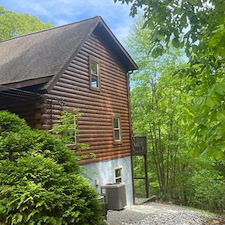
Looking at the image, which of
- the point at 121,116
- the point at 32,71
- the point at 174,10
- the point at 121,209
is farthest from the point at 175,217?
the point at 174,10

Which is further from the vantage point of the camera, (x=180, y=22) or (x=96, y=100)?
(x=96, y=100)

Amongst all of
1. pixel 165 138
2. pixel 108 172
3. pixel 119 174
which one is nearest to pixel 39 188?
pixel 108 172

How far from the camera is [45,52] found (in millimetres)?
10625

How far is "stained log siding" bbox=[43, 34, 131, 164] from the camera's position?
32.7ft

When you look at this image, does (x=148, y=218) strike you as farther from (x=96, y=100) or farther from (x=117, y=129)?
(x=96, y=100)

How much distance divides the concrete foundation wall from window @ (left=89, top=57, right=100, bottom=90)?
3.49 m

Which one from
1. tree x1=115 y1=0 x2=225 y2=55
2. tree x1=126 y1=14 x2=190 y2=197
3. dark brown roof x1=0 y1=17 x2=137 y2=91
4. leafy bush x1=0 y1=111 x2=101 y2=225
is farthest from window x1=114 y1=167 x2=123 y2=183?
tree x1=115 y1=0 x2=225 y2=55

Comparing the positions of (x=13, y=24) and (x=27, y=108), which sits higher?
(x=13, y=24)

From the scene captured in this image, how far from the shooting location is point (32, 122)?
8.96 m

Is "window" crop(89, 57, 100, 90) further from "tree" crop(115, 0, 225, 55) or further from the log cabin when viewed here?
"tree" crop(115, 0, 225, 55)

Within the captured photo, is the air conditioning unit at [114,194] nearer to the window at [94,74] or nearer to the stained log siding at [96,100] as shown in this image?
the stained log siding at [96,100]

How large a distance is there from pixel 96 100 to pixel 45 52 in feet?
9.85

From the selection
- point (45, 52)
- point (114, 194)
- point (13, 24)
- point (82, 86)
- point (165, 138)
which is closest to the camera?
point (45, 52)

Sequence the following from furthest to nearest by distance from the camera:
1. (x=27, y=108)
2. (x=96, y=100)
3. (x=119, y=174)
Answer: (x=119, y=174), (x=96, y=100), (x=27, y=108)
